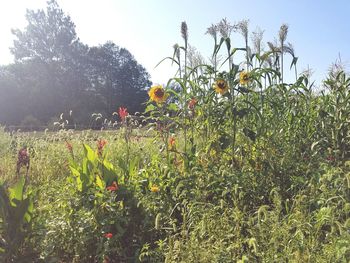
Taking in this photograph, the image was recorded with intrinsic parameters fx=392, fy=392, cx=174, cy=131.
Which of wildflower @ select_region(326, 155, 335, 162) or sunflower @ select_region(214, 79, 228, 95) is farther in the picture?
sunflower @ select_region(214, 79, 228, 95)

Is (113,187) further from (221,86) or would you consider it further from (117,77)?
(117,77)

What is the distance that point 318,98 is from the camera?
3.79 metres

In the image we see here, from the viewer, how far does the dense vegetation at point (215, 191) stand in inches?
79.8

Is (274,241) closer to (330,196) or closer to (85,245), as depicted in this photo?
(330,196)

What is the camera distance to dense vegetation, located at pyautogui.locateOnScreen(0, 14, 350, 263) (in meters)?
2.03

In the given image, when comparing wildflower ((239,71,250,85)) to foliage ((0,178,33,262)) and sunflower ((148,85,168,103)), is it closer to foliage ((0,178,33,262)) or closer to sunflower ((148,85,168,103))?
sunflower ((148,85,168,103))

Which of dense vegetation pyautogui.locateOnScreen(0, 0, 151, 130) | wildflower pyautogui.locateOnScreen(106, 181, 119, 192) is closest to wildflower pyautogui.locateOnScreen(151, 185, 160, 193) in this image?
wildflower pyautogui.locateOnScreen(106, 181, 119, 192)

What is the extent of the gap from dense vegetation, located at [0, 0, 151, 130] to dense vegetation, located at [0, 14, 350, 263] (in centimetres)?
2488

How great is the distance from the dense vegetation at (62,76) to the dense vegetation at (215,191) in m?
24.9

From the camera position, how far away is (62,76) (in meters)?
32.0

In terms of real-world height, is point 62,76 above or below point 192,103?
above

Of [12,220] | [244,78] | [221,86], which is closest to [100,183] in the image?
[12,220]

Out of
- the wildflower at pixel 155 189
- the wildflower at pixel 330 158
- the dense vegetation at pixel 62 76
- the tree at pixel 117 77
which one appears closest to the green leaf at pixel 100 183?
the wildflower at pixel 155 189

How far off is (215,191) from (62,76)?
3117cm
